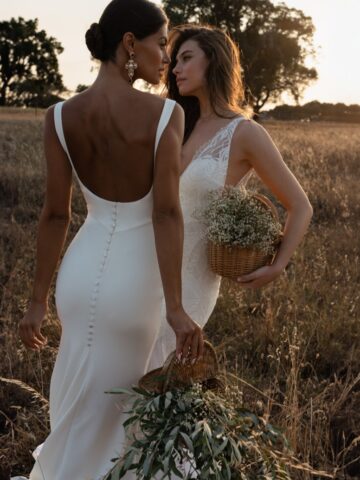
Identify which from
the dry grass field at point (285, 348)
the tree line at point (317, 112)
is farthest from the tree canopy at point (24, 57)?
the dry grass field at point (285, 348)

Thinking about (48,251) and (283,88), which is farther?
(283,88)

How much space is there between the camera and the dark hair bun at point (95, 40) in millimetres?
2451

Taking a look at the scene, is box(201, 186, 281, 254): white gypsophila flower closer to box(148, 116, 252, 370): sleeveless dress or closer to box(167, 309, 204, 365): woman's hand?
box(148, 116, 252, 370): sleeveless dress

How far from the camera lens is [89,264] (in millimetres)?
2613

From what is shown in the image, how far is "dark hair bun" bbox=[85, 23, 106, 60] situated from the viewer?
2.45 meters

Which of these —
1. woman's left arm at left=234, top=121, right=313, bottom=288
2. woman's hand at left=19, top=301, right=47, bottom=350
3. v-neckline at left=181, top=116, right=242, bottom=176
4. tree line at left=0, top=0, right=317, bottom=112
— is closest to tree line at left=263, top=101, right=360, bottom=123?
tree line at left=0, top=0, right=317, bottom=112

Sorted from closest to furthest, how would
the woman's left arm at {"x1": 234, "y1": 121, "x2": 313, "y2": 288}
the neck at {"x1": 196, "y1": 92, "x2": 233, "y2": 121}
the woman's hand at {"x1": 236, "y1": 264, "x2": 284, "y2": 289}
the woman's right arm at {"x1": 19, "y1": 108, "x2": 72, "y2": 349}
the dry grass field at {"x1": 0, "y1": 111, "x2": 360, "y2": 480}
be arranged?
the woman's right arm at {"x1": 19, "y1": 108, "x2": 72, "y2": 349} < the woman's hand at {"x1": 236, "y1": 264, "x2": 284, "y2": 289} < the woman's left arm at {"x1": 234, "y1": 121, "x2": 313, "y2": 288} < the neck at {"x1": 196, "y1": 92, "x2": 233, "y2": 121} < the dry grass field at {"x1": 0, "y1": 111, "x2": 360, "y2": 480}

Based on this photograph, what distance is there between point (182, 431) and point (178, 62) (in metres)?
2.04

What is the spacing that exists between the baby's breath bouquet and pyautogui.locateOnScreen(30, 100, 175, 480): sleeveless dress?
44 centimetres

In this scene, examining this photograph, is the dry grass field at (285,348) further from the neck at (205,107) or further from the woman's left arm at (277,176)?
the neck at (205,107)

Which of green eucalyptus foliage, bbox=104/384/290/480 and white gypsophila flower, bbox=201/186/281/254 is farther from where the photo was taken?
white gypsophila flower, bbox=201/186/281/254

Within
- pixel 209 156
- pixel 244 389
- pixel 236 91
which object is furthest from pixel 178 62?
pixel 244 389

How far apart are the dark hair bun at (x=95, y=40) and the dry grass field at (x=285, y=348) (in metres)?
1.44

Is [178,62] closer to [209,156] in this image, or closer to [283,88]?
[209,156]
